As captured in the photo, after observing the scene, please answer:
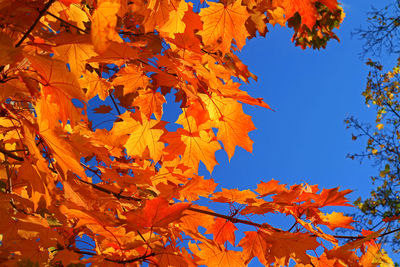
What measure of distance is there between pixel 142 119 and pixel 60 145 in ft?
3.43

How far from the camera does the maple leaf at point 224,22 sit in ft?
6.85

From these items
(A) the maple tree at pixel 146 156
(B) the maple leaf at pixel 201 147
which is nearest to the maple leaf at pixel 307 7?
(A) the maple tree at pixel 146 156

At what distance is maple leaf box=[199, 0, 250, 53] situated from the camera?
2.09 metres

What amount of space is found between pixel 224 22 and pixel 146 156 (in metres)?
1.06

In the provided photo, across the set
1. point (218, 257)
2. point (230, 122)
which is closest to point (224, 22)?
point (230, 122)

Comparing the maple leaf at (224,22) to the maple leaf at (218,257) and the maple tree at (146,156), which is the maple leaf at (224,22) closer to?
the maple tree at (146,156)

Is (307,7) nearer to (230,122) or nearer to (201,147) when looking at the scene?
(230,122)

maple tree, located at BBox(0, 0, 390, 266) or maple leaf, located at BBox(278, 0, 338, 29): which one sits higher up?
maple leaf, located at BBox(278, 0, 338, 29)

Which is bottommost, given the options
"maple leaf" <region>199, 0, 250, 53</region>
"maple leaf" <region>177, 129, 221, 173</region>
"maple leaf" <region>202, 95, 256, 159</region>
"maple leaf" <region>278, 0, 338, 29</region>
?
"maple leaf" <region>177, 129, 221, 173</region>

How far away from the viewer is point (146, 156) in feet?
8.04

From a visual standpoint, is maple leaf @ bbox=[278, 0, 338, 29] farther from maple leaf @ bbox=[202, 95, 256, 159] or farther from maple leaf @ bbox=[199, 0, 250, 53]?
maple leaf @ bbox=[202, 95, 256, 159]

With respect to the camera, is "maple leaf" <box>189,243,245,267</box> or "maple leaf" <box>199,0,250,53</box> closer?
"maple leaf" <box>189,243,245,267</box>

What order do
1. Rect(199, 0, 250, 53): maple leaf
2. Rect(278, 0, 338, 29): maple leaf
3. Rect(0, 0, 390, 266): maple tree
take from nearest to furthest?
Rect(0, 0, 390, 266): maple tree, Rect(278, 0, 338, 29): maple leaf, Rect(199, 0, 250, 53): maple leaf

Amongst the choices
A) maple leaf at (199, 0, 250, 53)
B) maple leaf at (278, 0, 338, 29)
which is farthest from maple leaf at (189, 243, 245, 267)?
maple leaf at (278, 0, 338, 29)
